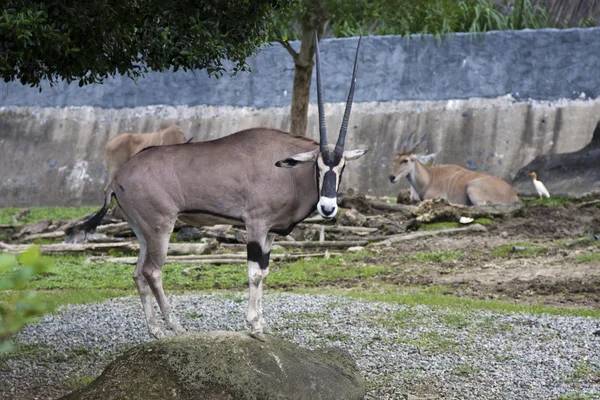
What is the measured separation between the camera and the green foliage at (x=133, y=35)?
5.15m

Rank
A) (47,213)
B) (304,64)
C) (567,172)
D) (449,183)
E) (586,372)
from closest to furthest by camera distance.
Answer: (586,372)
(304,64)
(449,183)
(567,172)
(47,213)

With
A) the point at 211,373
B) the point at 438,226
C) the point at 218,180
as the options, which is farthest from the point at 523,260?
the point at 211,373

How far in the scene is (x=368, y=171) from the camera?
1802cm

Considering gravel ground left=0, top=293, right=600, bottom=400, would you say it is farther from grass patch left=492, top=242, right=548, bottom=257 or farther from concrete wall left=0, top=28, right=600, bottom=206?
concrete wall left=0, top=28, right=600, bottom=206

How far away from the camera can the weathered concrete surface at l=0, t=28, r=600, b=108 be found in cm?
1788

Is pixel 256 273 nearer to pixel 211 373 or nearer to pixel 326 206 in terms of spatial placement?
pixel 326 206

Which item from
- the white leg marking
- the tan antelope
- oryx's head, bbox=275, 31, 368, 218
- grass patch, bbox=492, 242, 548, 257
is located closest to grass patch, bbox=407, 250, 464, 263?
grass patch, bbox=492, 242, 548, 257

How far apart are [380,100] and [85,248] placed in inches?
343

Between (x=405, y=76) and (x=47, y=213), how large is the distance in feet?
25.3

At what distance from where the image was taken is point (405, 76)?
18.4 metres

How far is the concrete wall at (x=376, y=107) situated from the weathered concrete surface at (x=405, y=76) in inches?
0.8

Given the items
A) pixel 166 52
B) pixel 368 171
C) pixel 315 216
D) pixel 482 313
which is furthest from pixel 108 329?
pixel 368 171

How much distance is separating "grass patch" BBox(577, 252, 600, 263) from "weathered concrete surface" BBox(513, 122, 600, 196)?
4.66 meters

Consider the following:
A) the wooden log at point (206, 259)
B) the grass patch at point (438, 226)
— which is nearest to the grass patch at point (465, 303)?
the wooden log at point (206, 259)
